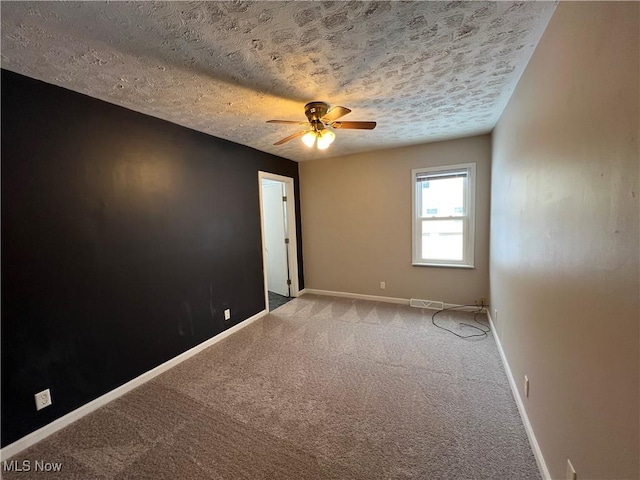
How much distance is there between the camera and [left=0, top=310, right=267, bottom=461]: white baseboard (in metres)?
1.71

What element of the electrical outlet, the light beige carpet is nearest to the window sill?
the light beige carpet

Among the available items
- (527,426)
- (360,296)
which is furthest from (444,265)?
(527,426)

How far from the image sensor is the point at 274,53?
1623 millimetres

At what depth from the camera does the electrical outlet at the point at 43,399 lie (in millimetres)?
1808

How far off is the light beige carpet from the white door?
2.03 metres

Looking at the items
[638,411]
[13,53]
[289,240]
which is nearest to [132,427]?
[13,53]

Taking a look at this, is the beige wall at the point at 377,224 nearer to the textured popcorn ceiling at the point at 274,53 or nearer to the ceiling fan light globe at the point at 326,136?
the ceiling fan light globe at the point at 326,136

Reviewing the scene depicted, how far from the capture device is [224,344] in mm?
3094

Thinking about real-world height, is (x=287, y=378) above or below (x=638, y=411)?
below

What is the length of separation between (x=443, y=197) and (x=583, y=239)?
297 cm

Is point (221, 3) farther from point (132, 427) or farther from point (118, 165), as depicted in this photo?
point (132, 427)

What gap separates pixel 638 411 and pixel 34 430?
314 cm

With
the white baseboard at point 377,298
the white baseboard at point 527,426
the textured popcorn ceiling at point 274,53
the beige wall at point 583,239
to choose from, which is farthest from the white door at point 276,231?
the beige wall at point 583,239

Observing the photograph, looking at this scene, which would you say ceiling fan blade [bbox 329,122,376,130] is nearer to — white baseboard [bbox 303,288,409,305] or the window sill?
the window sill
